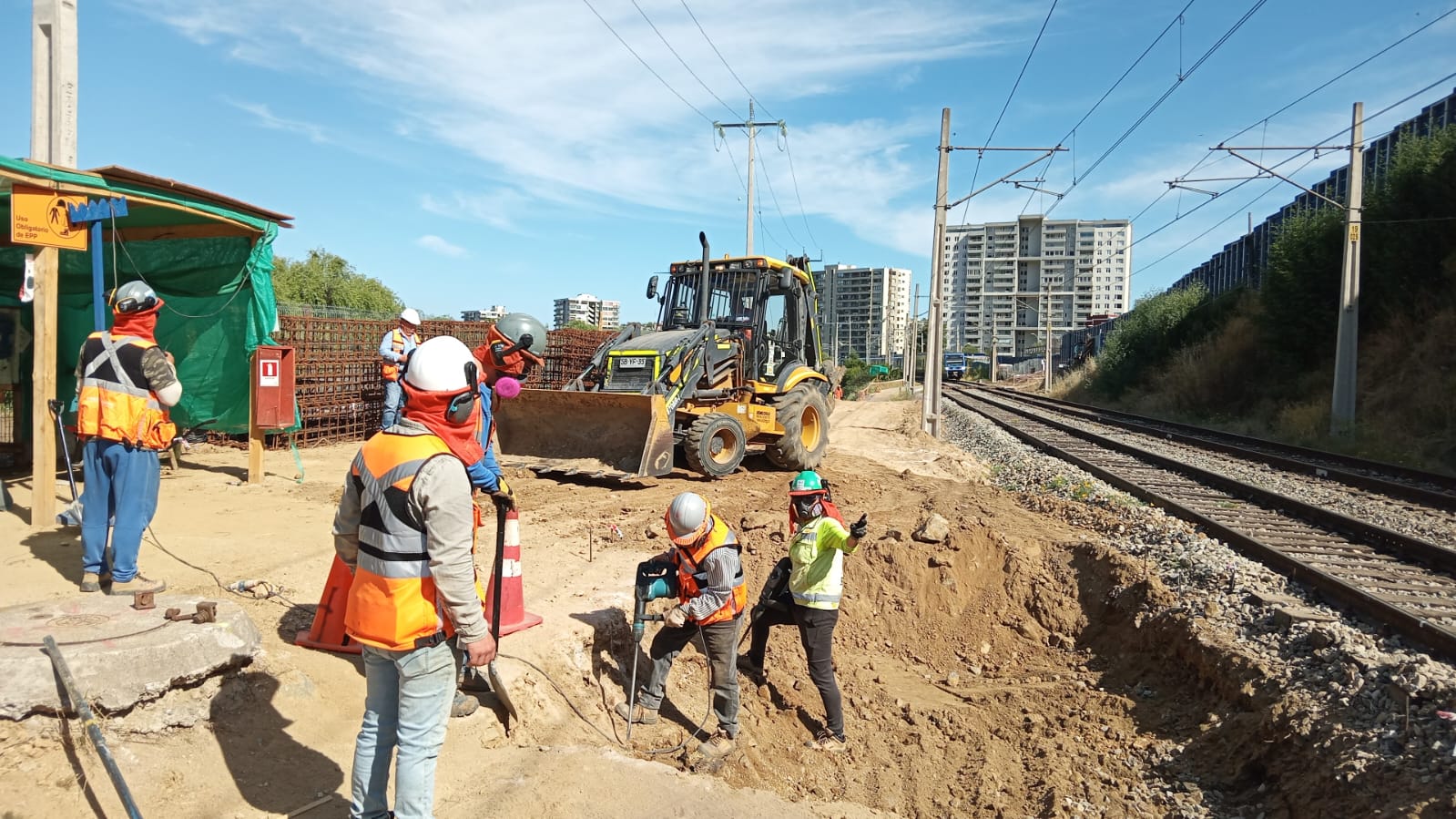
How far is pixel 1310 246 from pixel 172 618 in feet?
84.1

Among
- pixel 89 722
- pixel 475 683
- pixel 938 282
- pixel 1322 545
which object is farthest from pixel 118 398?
pixel 938 282

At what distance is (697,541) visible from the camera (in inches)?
188

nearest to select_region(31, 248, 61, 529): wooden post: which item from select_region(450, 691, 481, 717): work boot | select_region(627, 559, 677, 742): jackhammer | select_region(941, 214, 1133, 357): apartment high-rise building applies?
select_region(450, 691, 481, 717): work boot

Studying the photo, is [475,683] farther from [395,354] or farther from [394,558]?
[395,354]

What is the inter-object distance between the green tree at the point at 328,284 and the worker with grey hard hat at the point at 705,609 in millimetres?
34475

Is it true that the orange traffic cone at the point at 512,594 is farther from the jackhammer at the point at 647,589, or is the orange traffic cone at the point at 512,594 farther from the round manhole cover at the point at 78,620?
the round manhole cover at the point at 78,620

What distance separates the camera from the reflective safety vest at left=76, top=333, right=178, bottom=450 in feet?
15.4

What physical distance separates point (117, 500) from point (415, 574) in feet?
10.4

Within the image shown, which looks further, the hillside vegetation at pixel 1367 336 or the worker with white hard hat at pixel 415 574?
the hillside vegetation at pixel 1367 336

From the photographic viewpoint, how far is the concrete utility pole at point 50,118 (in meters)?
6.51

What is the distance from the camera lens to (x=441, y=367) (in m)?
2.94

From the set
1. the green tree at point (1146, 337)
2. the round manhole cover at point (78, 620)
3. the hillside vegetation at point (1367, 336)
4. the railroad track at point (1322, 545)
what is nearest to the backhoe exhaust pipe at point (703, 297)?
the railroad track at point (1322, 545)

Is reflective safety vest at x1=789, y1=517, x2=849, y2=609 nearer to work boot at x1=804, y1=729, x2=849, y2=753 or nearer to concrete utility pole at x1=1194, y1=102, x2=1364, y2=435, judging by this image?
work boot at x1=804, y1=729, x2=849, y2=753

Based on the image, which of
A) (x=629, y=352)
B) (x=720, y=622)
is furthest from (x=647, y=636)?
(x=629, y=352)
